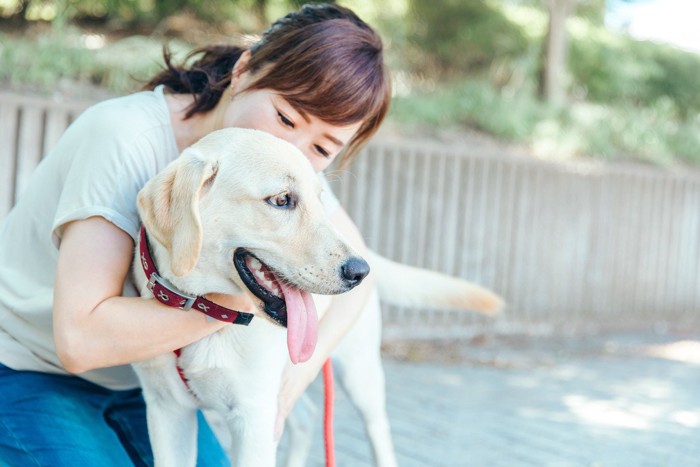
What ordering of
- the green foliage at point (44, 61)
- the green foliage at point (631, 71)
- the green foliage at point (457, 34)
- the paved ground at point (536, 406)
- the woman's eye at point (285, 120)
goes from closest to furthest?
the woman's eye at point (285, 120) → the paved ground at point (536, 406) → the green foliage at point (44, 61) → the green foliage at point (457, 34) → the green foliage at point (631, 71)

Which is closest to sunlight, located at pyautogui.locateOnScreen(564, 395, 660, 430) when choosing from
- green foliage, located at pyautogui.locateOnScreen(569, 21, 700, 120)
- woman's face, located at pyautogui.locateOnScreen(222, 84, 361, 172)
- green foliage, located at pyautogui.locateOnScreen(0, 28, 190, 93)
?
woman's face, located at pyautogui.locateOnScreen(222, 84, 361, 172)

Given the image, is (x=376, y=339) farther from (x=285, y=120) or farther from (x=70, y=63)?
(x=70, y=63)

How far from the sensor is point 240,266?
83.4 inches

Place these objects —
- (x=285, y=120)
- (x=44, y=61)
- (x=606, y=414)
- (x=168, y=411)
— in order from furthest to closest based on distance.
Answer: (x=44, y=61), (x=606, y=414), (x=285, y=120), (x=168, y=411)

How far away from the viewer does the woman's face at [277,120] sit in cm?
248

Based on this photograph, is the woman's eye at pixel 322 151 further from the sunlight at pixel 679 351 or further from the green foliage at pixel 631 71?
the green foliage at pixel 631 71

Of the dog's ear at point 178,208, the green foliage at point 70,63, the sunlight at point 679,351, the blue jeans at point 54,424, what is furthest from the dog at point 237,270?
the sunlight at point 679,351

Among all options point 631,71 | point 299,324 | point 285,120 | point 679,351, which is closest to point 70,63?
point 285,120

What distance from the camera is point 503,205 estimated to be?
8297 mm

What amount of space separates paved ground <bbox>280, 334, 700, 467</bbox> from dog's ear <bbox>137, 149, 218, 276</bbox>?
2.36m

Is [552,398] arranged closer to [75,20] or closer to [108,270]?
[108,270]

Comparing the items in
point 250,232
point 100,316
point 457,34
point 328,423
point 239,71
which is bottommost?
point 328,423

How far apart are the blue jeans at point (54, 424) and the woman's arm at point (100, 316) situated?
33 cm

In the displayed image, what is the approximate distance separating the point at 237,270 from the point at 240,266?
1cm
